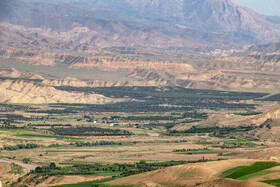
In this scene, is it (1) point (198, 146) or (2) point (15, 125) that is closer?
(1) point (198, 146)

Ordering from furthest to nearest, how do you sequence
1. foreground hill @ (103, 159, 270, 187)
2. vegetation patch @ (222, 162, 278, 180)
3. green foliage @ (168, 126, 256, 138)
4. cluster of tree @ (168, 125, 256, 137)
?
cluster of tree @ (168, 125, 256, 137)
green foliage @ (168, 126, 256, 138)
vegetation patch @ (222, 162, 278, 180)
foreground hill @ (103, 159, 270, 187)

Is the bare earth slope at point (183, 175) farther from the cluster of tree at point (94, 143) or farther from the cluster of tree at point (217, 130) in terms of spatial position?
the cluster of tree at point (217, 130)

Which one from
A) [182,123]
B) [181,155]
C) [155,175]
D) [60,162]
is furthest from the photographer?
[182,123]

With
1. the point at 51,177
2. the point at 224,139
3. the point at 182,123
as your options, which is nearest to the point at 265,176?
the point at 51,177

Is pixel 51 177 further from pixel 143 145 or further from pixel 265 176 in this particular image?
pixel 143 145

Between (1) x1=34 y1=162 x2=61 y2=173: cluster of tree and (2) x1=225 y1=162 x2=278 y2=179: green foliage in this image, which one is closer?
(2) x1=225 y1=162 x2=278 y2=179: green foliage

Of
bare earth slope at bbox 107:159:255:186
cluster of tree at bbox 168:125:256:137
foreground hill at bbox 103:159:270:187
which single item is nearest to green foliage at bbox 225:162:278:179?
foreground hill at bbox 103:159:270:187

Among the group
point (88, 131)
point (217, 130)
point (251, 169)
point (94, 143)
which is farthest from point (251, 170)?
point (88, 131)

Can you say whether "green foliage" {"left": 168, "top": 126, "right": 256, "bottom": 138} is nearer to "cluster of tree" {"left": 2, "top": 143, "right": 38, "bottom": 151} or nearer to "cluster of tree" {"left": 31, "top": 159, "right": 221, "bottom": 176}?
"cluster of tree" {"left": 2, "top": 143, "right": 38, "bottom": 151}

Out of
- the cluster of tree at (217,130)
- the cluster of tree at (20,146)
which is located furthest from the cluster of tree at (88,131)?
the cluster of tree at (20,146)
